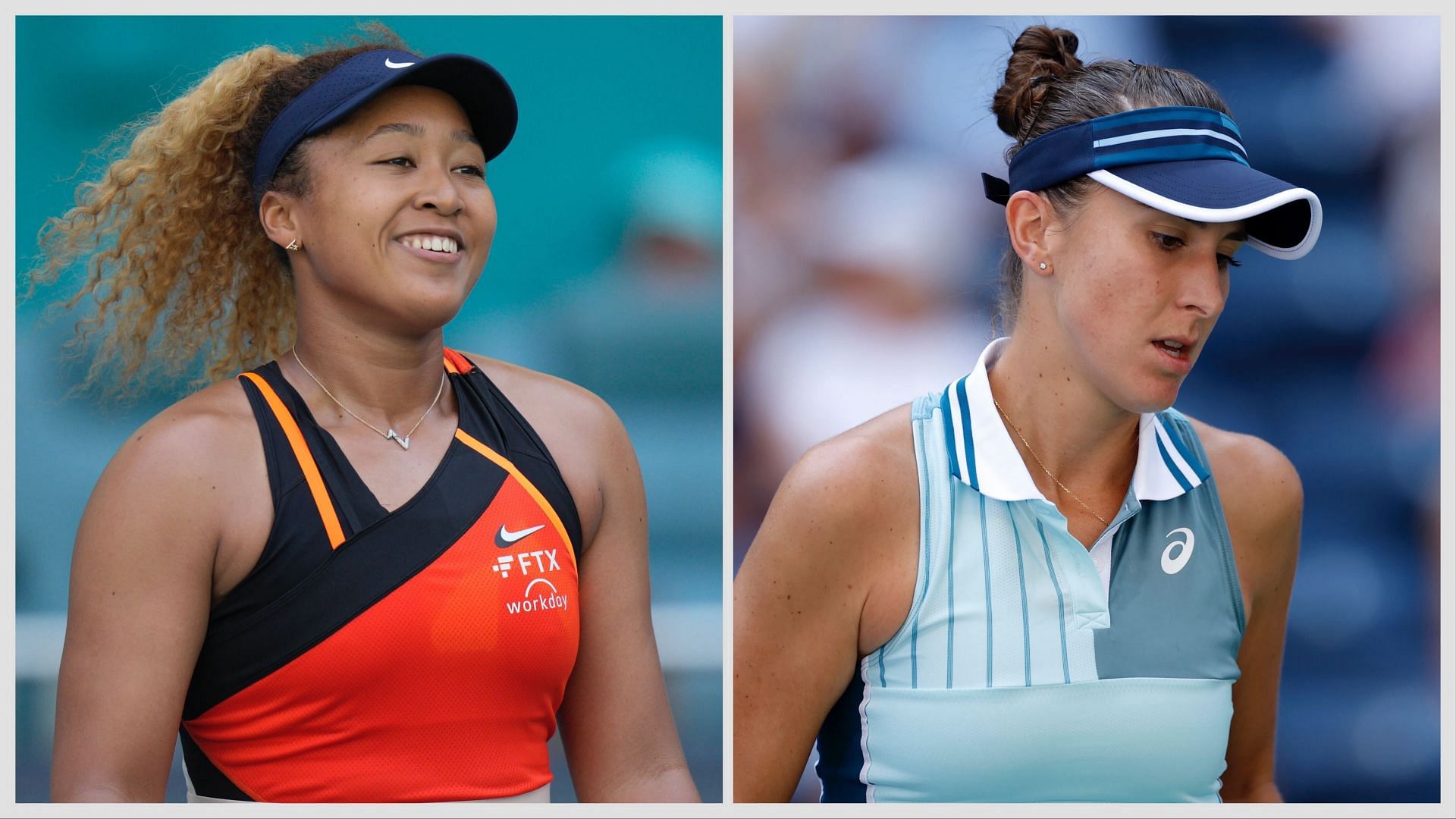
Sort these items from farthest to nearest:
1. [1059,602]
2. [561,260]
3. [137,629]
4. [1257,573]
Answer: [561,260], [1257,573], [1059,602], [137,629]

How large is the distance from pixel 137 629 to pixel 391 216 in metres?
0.74

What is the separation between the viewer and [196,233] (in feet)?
7.70

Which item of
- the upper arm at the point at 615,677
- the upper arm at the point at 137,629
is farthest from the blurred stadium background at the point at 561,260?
the upper arm at the point at 137,629

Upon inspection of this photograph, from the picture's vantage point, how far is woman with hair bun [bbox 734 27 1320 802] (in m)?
2.09

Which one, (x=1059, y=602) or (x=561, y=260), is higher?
(x=561, y=260)

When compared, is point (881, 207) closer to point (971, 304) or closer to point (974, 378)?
point (971, 304)

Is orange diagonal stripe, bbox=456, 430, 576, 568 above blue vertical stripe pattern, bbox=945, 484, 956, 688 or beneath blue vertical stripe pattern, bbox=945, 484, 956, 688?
above

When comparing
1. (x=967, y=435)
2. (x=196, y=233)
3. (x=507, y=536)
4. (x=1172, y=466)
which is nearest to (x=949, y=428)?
(x=967, y=435)

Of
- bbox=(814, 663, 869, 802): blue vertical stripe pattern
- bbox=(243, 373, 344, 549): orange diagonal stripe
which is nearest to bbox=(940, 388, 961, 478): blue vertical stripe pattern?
bbox=(814, 663, 869, 802): blue vertical stripe pattern

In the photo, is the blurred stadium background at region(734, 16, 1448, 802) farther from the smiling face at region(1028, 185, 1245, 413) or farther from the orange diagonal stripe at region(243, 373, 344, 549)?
the orange diagonal stripe at region(243, 373, 344, 549)

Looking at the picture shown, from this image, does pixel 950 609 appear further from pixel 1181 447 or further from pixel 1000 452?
pixel 1181 447

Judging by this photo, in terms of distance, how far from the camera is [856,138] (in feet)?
A: 9.10

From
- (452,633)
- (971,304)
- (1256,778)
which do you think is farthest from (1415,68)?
(452,633)

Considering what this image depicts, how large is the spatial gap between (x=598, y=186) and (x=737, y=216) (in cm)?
31
